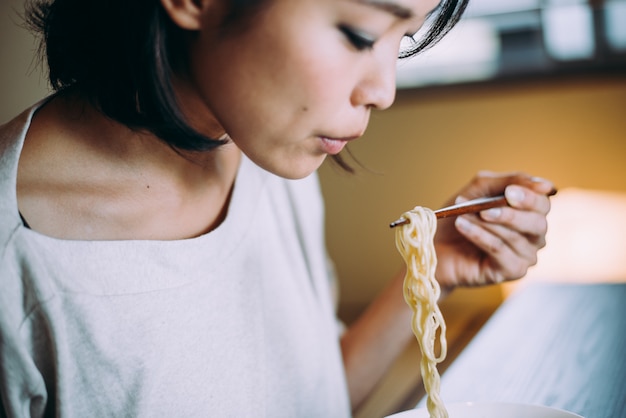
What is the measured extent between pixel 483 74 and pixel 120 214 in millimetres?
3039

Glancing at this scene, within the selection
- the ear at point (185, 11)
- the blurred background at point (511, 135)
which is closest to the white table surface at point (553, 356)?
the ear at point (185, 11)

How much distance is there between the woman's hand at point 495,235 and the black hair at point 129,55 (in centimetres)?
29

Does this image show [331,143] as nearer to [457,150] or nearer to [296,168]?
[296,168]

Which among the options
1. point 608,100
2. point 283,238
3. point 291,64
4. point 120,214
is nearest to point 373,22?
point 291,64

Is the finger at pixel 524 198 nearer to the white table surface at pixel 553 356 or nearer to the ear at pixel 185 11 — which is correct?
the white table surface at pixel 553 356

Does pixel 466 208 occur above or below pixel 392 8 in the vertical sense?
below

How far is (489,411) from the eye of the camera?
0.92m

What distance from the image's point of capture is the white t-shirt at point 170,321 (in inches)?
40.0

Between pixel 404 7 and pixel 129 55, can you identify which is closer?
pixel 404 7

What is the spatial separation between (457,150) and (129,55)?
3038 mm

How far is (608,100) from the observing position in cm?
348

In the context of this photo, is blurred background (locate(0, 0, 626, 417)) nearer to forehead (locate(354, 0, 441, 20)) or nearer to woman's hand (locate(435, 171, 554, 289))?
woman's hand (locate(435, 171, 554, 289))

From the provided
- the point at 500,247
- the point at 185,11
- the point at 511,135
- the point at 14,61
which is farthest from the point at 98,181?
the point at 511,135

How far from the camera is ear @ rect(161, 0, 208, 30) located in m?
0.93
